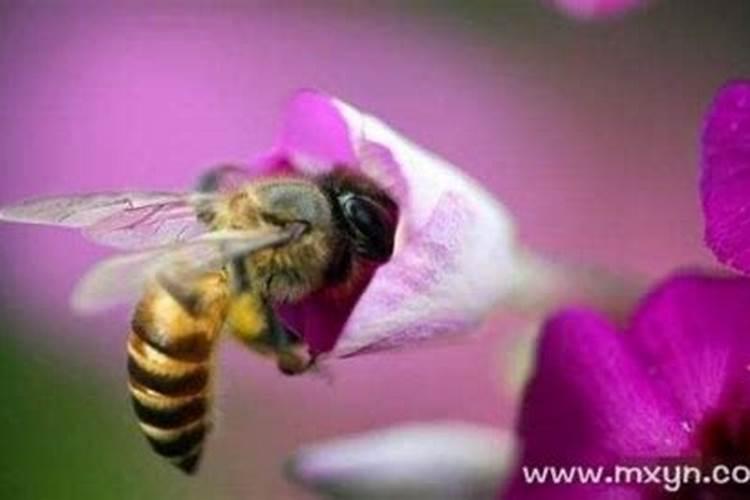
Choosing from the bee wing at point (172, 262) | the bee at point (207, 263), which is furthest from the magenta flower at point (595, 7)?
the bee wing at point (172, 262)

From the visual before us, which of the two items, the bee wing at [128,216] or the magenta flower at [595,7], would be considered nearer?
the bee wing at [128,216]

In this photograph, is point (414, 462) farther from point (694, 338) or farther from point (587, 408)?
point (694, 338)

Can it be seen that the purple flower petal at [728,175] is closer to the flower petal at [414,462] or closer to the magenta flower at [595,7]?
the magenta flower at [595,7]

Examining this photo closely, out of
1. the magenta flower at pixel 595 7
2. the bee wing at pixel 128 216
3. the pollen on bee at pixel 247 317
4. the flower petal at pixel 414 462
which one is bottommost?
the flower petal at pixel 414 462

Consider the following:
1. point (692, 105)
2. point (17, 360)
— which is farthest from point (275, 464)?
point (692, 105)

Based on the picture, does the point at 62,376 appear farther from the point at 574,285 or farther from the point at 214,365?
the point at 574,285

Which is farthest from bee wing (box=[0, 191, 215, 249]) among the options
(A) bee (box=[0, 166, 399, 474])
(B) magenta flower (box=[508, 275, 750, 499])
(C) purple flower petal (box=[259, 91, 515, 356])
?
(B) magenta flower (box=[508, 275, 750, 499])

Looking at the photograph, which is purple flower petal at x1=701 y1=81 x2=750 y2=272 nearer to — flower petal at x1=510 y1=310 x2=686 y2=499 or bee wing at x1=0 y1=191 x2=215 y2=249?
flower petal at x1=510 y1=310 x2=686 y2=499
